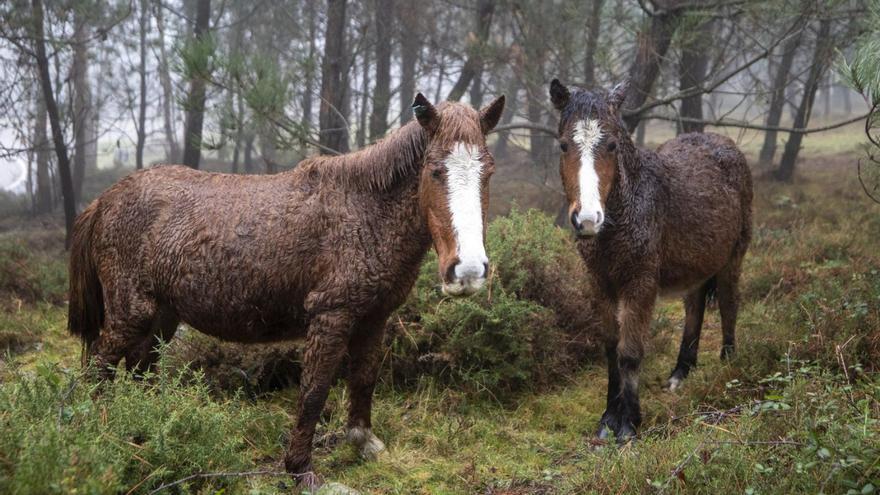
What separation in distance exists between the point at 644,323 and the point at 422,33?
8.70 meters

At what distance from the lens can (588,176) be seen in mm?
4059

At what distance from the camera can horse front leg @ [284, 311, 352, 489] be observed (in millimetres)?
3430

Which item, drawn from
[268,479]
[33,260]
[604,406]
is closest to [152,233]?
[268,479]

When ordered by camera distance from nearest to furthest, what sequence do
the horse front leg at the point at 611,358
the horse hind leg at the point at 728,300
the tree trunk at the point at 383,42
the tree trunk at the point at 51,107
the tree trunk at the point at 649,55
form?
the horse front leg at the point at 611,358
the horse hind leg at the point at 728,300
the tree trunk at the point at 649,55
the tree trunk at the point at 51,107
the tree trunk at the point at 383,42

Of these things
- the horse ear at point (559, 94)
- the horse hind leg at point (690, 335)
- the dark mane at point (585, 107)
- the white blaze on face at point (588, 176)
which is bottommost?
the horse hind leg at point (690, 335)

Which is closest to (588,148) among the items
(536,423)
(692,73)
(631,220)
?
(631,220)

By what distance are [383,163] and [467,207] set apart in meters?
0.69

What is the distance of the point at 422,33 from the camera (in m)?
11.8

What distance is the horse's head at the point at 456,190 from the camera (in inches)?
119

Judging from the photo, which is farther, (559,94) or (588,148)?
(559,94)

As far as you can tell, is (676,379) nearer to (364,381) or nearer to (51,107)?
(364,381)

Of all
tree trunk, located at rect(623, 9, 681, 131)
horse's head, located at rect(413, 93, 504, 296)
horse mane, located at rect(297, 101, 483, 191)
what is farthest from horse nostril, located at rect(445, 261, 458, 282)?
tree trunk, located at rect(623, 9, 681, 131)

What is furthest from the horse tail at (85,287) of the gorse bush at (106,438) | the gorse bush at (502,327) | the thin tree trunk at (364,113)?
the thin tree trunk at (364,113)

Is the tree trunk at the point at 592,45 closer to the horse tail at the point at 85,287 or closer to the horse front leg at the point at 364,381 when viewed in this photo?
the horse front leg at the point at 364,381
